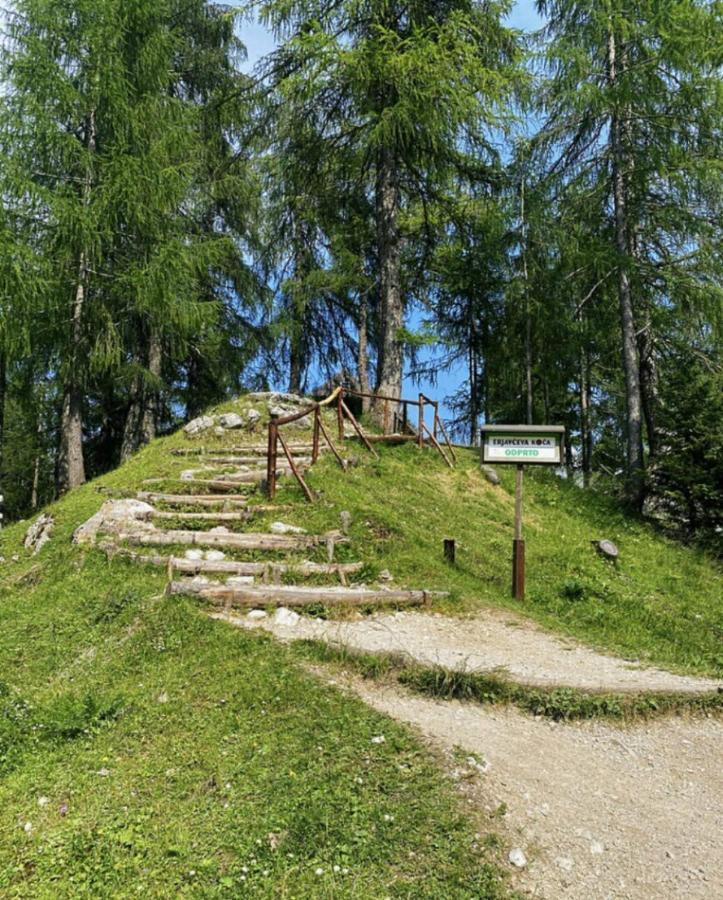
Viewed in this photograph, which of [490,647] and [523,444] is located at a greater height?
[523,444]

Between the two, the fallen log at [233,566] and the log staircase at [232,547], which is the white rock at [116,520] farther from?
the fallen log at [233,566]

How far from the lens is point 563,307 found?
50.1 ft

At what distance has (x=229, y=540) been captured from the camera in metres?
7.22

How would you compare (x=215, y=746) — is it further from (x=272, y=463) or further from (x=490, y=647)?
(x=272, y=463)

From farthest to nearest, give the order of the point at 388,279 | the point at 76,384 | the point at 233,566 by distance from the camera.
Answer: the point at 388,279 → the point at 76,384 → the point at 233,566

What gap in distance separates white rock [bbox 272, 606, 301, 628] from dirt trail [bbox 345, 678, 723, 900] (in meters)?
1.29

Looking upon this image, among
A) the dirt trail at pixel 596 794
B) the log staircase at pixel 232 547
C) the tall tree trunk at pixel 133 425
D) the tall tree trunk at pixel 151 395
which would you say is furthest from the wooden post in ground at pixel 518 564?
the tall tree trunk at pixel 133 425

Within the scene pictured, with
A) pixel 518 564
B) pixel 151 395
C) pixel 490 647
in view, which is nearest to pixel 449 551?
pixel 518 564

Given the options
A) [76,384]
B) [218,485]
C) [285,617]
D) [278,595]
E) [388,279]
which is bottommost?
[285,617]

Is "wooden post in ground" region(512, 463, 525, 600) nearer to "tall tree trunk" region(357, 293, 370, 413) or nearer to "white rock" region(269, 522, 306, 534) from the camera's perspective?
"white rock" region(269, 522, 306, 534)

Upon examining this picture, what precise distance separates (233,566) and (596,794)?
14.1 ft

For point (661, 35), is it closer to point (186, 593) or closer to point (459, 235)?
point (459, 235)

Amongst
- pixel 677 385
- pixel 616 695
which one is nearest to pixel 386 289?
pixel 677 385

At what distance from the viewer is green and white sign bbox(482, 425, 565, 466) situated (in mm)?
7133
